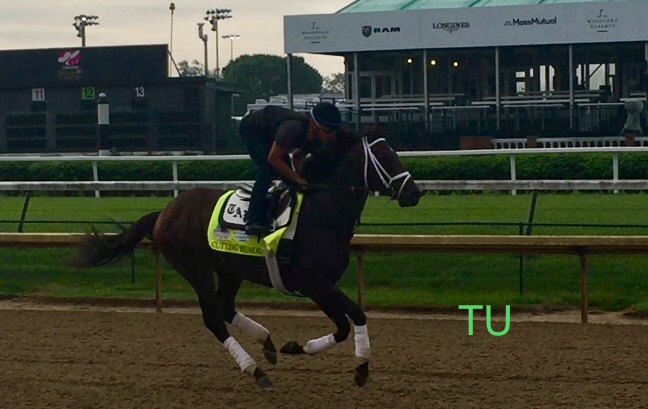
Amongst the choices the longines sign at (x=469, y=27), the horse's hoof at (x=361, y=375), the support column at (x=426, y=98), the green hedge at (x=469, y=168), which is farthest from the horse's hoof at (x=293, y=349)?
the longines sign at (x=469, y=27)

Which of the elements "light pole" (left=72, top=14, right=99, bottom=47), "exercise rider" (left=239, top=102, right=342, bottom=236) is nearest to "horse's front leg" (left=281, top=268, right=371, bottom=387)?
"exercise rider" (left=239, top=102, right=342, bottom=236)

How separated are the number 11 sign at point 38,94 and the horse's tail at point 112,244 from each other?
46.1 ft

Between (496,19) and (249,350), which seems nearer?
(249,350)

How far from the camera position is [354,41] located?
26.1 meters

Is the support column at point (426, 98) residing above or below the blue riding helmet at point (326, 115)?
above

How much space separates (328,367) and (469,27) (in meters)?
18.9

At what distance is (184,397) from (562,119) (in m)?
17.9

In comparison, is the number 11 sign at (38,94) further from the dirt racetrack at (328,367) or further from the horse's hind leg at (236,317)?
the horse's hind leg at (236,317)

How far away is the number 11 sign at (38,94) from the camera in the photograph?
68.5 ft

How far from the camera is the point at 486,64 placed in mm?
27156

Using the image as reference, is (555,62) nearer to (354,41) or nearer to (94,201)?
(354,41)

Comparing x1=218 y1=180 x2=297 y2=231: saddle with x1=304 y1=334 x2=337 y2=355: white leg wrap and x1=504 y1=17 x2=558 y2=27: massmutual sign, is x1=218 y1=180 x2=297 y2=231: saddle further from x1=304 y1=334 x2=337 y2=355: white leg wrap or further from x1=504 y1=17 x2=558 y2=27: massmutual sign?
x1=504 y1=17 x2=558 y2=27: massmutual sign

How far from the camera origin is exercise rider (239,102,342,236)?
6.30 metres

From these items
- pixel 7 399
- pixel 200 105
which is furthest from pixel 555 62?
pixel 7 399
